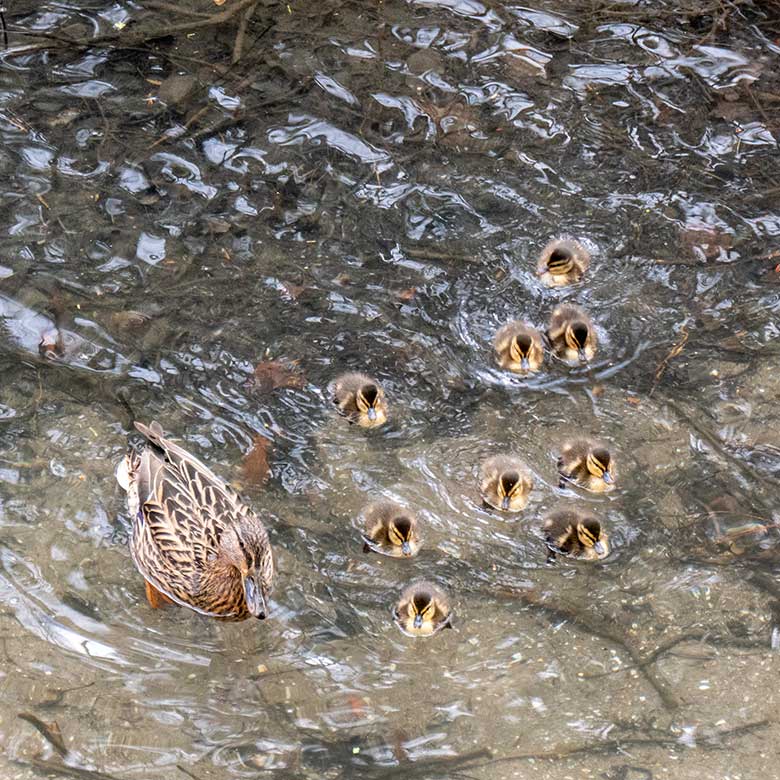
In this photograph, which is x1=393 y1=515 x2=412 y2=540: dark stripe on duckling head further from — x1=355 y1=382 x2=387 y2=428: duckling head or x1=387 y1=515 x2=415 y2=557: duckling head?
x1=355 y1=382 x2=387 y2=428: duckling head

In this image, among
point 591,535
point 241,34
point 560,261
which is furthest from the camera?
point 241,34

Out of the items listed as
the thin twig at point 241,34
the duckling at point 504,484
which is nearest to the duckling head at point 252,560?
the duckling at point 504,484

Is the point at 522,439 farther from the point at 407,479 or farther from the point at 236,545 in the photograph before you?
the point at 236,545

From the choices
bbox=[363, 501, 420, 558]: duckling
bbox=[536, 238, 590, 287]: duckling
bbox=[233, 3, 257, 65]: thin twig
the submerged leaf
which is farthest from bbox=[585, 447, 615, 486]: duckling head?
bbox=[233, 3, 257, 65]: thin twig

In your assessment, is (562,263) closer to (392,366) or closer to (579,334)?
(579,334)

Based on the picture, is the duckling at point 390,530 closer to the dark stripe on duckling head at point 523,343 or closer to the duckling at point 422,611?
the duckling at point 422,611

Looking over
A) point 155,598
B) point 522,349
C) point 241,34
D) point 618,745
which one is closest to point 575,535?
point 618,745

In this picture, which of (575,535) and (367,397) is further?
(367,397)
